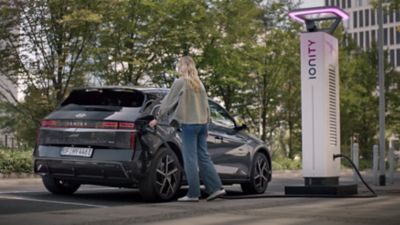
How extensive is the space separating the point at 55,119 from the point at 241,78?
2255 cm

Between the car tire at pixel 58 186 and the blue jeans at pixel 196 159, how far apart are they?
1.81 m

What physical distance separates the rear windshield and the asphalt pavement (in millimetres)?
1280

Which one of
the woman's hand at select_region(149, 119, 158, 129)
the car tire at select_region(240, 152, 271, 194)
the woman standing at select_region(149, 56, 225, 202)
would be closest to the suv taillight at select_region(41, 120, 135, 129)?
the woman's hand at select_region(149, 119, 158, 129)

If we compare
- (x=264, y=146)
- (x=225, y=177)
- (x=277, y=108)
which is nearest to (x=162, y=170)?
(x=225, y=177)

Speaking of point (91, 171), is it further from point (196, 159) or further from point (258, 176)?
point (258, 176)

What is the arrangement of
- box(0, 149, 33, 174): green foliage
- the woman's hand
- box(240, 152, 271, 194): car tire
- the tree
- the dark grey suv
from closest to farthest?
the woman's hand < the dark grey suv < box(240, 152, 271, 194): car tire < box(0, 149, 33, 174): green foliage < the tree

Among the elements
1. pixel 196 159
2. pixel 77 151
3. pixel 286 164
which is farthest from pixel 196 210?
pixel 286 164

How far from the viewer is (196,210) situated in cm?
783

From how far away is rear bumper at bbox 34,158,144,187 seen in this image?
347 inches

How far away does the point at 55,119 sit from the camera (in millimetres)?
9391

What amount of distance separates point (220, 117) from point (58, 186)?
2597mm

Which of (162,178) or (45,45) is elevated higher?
(45,45)

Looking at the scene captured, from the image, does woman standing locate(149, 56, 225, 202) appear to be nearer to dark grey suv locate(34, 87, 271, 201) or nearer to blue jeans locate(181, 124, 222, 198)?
blue jeans locate(181, 124, 222, 198)

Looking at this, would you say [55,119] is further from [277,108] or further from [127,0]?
[277,108]
